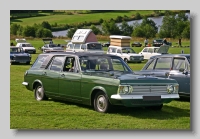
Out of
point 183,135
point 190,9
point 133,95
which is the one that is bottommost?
point 183,135

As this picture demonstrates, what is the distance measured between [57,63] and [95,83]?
64.2 inches

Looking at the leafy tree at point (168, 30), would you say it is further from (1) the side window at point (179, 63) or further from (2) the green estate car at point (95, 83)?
(2) the green estate car at point (95, 83)

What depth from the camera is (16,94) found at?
12188 mm

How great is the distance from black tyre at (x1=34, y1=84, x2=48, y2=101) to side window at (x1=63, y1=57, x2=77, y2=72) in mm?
841

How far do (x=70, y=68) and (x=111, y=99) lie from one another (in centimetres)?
161

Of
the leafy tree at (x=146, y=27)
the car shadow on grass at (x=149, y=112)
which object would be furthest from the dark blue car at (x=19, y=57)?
the car shadow on grass at (x=149, y=112)

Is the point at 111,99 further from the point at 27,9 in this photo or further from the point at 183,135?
the point at 27,9

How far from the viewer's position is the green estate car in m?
9.25

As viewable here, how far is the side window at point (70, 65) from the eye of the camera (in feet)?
34.4

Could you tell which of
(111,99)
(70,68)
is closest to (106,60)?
(70,68)

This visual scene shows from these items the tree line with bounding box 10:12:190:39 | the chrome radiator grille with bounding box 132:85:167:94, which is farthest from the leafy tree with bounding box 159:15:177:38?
the chrome radiator grille with bounding box 132:85:167:94

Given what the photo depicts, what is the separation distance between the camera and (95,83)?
9.68m

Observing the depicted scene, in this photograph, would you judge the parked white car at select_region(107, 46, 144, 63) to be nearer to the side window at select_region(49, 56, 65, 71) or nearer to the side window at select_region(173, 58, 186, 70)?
the side window at select_region(173, 58, 186, 70)

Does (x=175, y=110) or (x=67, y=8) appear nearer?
(x=67, y=8)
